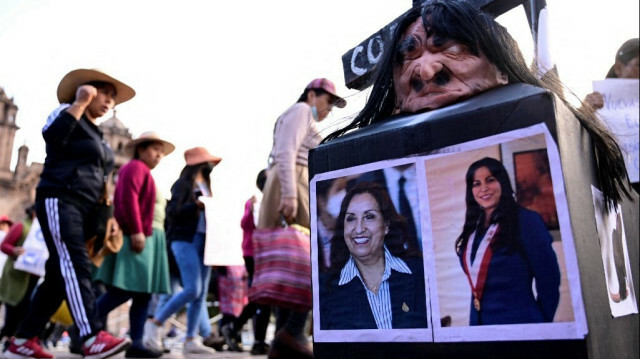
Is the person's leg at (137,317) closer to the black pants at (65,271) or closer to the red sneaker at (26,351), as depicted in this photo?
the black pants at (65,271)

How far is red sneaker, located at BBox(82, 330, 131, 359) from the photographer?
3.28 m

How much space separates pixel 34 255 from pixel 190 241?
1628 mm

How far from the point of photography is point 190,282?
4969 millimetres

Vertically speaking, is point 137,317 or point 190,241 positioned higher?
point 190,241

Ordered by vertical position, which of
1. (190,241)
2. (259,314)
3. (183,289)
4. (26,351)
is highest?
(190,241)

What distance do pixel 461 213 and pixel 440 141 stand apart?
0.61 feet

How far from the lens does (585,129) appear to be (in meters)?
1.39

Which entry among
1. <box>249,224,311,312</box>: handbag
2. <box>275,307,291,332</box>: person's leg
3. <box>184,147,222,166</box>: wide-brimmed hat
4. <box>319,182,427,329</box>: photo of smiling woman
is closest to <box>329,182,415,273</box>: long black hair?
<box>319,182,427,329</box>: photo of smiling woman

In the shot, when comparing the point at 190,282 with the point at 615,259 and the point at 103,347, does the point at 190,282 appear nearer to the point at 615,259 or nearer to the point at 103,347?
the point at 103,347

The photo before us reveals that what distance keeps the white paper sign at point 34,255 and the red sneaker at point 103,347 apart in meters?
2.31

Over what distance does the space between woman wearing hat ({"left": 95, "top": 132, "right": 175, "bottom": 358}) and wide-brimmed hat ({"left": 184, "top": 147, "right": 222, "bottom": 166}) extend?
0.91 m

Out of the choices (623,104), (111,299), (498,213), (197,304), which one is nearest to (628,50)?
(623,104)

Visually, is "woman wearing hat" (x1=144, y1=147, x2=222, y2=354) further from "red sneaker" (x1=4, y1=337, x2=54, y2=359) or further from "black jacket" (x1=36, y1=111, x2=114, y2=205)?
"black jacket" (x1=36, y1=111, x2=114, y2=205)

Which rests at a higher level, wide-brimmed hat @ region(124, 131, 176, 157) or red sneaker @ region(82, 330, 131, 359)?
wide-brimmed hat @ region(124, 131, 176, 157)
